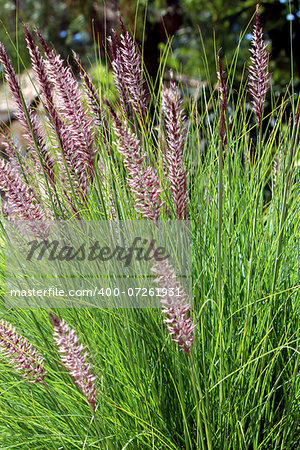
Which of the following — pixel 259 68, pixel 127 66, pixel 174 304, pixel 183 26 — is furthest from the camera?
pixel 183 26

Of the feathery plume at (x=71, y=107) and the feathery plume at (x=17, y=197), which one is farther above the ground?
the feathery plume at (x=71, y=107)

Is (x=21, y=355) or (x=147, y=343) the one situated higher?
(x=21, y=355)

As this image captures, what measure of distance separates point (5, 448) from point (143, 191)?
693mm

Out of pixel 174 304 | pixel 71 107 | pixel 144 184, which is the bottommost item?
pixel 174 304

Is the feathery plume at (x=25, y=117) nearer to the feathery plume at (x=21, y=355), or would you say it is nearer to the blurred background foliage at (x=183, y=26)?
the feathery plume at (x=21, y=355)

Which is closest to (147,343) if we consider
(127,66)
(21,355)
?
(21,355)

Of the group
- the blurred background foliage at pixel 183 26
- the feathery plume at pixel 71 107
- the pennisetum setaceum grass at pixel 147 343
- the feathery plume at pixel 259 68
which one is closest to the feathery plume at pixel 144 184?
the pennisetum setaceum grass at pixel 147 343

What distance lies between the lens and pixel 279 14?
3.64 m

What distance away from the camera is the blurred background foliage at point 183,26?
3.66 metres

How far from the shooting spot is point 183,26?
4.14m

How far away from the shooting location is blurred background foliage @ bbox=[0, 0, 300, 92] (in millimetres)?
3656

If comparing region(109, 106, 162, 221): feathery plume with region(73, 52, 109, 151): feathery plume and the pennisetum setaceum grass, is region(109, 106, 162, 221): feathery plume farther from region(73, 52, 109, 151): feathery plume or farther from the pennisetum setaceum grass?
region(73, 52, 109, 151): feathery plume

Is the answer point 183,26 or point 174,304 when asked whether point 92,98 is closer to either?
point 174,304

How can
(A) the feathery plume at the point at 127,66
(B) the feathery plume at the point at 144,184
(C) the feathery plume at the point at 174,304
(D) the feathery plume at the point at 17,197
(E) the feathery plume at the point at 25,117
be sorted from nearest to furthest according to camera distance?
(C) the feathery plume at the point at 174,304, (B) the feathery plume at the point at 144,184, (E) the feathery plume at the point at 25,117, (D) the feathery plume at the point at 17,197, (A) the feathery plume at the point at 127,66
